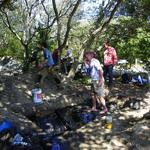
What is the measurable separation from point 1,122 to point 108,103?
162 inches

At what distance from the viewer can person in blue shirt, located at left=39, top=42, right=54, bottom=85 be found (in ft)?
46.5

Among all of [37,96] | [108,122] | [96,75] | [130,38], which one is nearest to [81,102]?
[37,96]

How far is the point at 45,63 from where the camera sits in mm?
14562

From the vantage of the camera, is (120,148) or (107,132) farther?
(107,132)

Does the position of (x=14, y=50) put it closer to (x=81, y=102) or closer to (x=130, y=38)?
(x=130, y=38)

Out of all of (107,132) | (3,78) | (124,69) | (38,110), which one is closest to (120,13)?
(124,69)

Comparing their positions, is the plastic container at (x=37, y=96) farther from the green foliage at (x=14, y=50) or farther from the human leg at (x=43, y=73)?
the green foliage at (x=14, y=50)

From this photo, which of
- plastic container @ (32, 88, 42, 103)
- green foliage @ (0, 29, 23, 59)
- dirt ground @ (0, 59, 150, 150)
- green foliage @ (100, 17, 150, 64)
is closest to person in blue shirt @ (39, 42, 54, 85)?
dirt ground @ (0, 59, 150, 150)

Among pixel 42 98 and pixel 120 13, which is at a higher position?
pixel 120 13

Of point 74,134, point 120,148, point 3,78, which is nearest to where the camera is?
point 120,148

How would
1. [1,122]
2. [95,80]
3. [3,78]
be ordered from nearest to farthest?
[1,122], [95,80], [3,78]

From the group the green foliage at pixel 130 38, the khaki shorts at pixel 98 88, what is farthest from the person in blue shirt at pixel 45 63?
the green foliage at pixel 130 38

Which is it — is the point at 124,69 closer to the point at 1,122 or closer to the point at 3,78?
the point at 3,78

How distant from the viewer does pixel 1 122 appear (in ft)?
33.2
